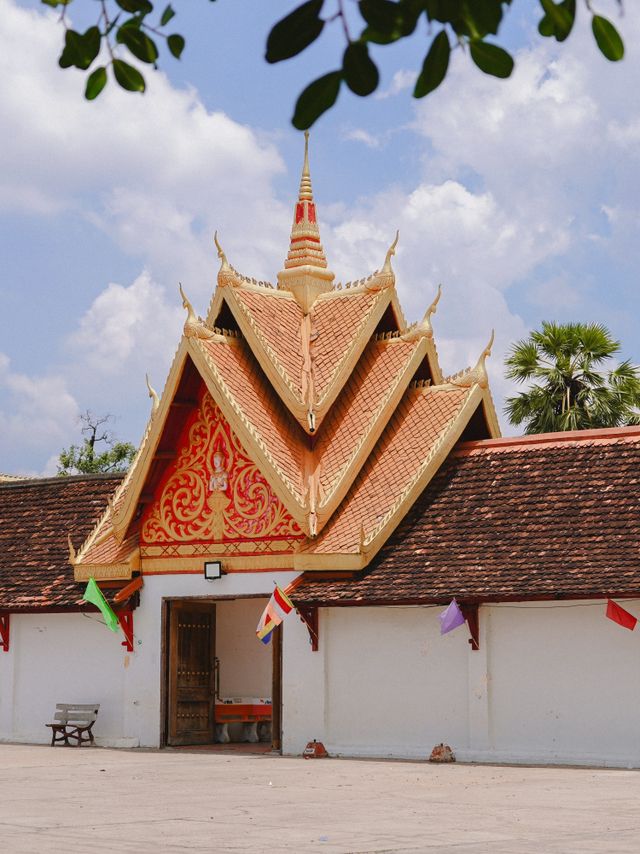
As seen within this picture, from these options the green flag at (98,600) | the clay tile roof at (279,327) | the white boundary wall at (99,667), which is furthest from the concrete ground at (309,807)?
the clay tile roof at (279,327)

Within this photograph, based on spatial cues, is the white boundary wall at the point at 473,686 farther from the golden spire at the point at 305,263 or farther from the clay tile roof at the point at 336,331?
the golden spire at the point at 305,263

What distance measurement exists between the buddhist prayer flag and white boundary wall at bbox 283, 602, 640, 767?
0.78 m

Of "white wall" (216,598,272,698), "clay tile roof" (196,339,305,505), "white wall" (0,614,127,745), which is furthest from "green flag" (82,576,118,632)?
"white wall" (216,598,272,698)

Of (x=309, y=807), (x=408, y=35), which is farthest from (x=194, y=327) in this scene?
(x=408, y=35)

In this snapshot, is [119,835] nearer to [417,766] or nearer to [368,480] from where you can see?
[417,766]

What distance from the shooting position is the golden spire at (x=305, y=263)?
22125 mm

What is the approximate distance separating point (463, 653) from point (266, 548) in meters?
3.11

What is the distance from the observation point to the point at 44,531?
22641 millimetres

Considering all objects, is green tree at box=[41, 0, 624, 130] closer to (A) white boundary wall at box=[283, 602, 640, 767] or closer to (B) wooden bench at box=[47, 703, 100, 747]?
(A) white boundary wall at box=[283, 602, 640, 767]

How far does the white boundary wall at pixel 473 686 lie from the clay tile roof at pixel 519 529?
0.46m

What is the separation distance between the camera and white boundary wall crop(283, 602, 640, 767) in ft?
54.1

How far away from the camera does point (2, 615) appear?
70.4 ft

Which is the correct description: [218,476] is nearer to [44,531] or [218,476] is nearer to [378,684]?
[378,684]

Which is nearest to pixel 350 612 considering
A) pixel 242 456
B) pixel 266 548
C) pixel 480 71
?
→ pixel 266 548
